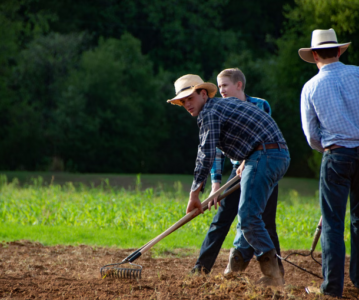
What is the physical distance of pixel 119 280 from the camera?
→ 14.8 ft

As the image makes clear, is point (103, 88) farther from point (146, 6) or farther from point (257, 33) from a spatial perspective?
point (257, 33)

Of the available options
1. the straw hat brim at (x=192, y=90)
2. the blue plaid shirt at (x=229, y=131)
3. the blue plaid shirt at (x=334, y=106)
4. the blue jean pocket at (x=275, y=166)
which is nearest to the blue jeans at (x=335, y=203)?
the blue plaid shirt at (x=334, y=106)

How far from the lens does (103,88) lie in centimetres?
2673

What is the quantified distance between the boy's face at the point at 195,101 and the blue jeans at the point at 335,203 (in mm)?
1141

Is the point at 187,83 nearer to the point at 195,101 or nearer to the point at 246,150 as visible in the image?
the point at 195,101

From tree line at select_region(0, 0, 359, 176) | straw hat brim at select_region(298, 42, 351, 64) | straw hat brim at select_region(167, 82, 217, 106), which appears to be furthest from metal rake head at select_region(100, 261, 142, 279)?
tree line at select_region(0, 0, 359, 176)

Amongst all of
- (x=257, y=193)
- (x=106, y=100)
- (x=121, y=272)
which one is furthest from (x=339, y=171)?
(x=106, y=100)

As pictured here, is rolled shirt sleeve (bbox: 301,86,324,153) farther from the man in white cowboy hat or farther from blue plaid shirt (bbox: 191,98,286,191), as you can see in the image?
blue plaid shirt (bbox: 191,98,286,191)

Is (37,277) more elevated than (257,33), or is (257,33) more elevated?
(257,33)

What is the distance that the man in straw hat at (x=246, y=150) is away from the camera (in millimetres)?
4176

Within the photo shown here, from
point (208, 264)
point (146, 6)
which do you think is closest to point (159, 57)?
point (146, 6)

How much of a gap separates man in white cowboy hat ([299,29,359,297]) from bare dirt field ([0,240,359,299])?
1.23ft

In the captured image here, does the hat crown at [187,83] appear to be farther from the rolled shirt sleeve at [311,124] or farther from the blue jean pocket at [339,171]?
the blue jean pocket at [339,171]

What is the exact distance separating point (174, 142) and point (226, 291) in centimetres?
2725
